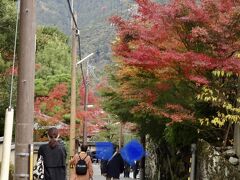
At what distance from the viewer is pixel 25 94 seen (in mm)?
6504

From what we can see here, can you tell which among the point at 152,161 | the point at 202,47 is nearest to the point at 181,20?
→ the point at 202,47

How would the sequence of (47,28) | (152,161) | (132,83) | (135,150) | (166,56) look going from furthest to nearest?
(47,28), (152,161), (135,150), (132,83), (166,56)

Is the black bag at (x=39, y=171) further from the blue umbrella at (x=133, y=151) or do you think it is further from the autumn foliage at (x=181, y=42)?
the blue umbrella at (x=133, y=151)

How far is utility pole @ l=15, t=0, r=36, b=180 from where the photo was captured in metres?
6.48

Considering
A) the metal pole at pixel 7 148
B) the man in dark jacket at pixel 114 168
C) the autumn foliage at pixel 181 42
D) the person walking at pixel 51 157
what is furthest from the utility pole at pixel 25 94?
the man in dark jacket at pixel 114 168

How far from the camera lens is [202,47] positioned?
515 inches

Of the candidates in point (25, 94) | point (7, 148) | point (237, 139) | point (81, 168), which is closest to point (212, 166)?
point (237, 139)

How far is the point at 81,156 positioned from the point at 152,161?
14645 millimetres

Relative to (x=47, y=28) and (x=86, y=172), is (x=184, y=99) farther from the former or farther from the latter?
(x=47, y=28)

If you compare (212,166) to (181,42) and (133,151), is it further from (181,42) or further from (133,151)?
(133,151)

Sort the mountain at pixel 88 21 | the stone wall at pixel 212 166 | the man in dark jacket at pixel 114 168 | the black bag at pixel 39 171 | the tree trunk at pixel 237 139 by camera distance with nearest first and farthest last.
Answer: the black bag at pixel 39 171 < the stone wall at pixel 212 166 < the tree trunk at pixel 237 139 < the man in dark jacket at pixel 114 168 < the mountain at pixel 88 21

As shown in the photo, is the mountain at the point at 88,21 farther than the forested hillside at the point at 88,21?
No

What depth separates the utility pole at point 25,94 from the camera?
648 cm

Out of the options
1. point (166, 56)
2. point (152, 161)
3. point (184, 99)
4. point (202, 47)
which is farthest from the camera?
point (152, 161)
